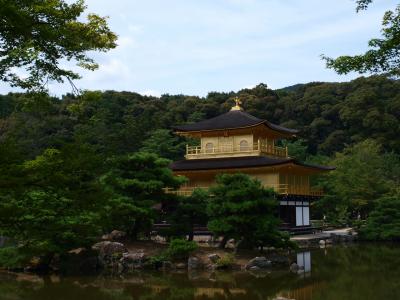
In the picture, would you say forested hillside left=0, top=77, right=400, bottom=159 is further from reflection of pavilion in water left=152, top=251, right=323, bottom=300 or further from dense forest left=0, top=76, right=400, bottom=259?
reflection of pavilion in water left=152, top=251, right=323, bottom=300

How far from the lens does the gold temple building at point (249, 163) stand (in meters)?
31.4

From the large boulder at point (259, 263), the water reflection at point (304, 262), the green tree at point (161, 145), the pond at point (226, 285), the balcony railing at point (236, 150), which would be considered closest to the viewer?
the pond at point (226, 285)

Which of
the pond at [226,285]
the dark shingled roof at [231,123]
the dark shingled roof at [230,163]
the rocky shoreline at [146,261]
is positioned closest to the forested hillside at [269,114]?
the dark shingled roof at [231,123]

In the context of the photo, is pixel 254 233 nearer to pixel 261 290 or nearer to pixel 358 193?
pixel 261 290

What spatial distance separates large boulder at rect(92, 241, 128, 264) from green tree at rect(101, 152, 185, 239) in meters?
0.80

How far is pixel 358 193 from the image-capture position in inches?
1460

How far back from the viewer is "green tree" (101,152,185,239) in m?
20.9

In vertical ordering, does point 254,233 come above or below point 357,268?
above

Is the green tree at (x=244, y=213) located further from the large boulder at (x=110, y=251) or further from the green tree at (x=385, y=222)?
the green tree at (x=385, y=222)

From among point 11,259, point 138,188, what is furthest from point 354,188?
point 11,259

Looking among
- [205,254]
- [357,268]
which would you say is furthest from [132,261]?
[357,268]

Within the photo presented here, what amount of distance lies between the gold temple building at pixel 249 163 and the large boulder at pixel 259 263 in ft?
34.4

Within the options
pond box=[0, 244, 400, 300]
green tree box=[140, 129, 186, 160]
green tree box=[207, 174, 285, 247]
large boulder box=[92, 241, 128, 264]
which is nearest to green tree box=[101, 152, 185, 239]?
large boulder box=[92, 241, 128, 264]

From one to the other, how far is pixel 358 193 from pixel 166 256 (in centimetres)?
2114
